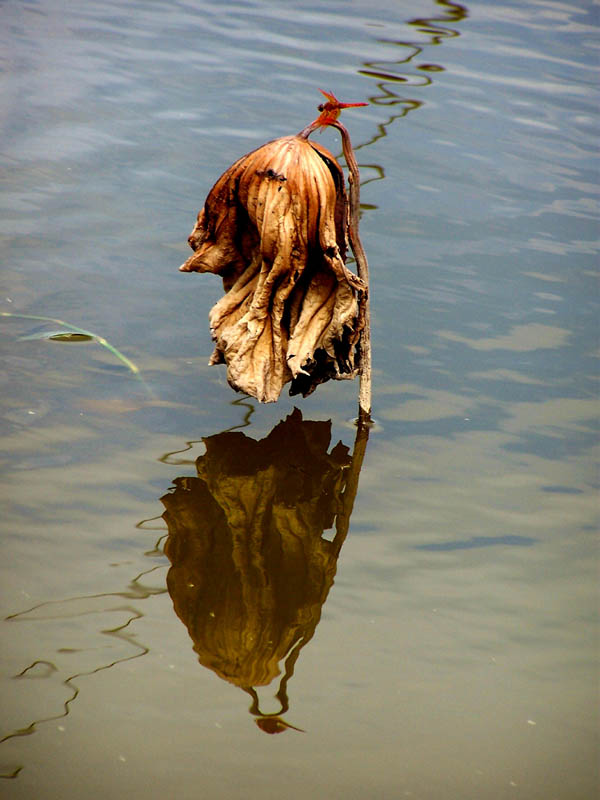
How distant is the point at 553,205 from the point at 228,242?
1509 millimetres

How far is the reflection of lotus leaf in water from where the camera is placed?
1367 millimetres

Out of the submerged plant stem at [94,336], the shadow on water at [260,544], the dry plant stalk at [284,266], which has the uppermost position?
the dry plant stalk at [284,266]

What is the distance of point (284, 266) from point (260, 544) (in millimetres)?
528

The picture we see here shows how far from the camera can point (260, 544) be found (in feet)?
5.12

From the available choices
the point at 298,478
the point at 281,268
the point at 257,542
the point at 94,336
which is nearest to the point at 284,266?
the point at 281,268

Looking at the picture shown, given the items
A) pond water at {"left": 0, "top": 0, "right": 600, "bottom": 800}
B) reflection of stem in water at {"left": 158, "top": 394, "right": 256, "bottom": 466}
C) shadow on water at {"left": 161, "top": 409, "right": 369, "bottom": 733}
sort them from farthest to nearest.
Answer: reflection of stem in water at {"left": 158, "top": 394, "right": 256, "bottom": 466} < shadow on water at {"left": 161, "top": 409, "right": 369, "bottom": 733} < pond water at {"left": 0, "top": 0, "right": 600, "bottom": 800}

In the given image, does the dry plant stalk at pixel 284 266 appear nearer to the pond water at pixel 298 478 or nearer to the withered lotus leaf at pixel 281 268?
the withered lotus leaf at pixel 281 268

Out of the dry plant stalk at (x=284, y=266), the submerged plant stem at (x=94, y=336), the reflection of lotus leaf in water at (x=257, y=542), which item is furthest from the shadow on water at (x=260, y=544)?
the submerged plant stem at (x=94, y=336)

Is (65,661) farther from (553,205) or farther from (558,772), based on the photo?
(553,205)

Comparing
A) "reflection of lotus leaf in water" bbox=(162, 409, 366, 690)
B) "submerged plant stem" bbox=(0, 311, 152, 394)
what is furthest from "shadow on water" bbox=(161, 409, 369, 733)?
"submerged plant stem" bbox=(0, 311, 152, 394)

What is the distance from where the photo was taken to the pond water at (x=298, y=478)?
123 centimetres

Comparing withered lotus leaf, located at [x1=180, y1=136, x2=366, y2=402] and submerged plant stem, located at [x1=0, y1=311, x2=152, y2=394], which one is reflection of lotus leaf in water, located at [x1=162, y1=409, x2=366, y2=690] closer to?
withered lotus leaf, located at [x1=180, y1=136, x2=366, y2=402]

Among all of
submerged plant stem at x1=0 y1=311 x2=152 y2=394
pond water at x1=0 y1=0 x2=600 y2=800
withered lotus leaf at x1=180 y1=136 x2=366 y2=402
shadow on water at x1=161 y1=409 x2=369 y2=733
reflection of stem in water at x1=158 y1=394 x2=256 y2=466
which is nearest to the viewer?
pond water at x1=0 y1=0 x2=600 y2=800

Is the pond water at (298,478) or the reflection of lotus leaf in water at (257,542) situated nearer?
the pond water at (298,478)
